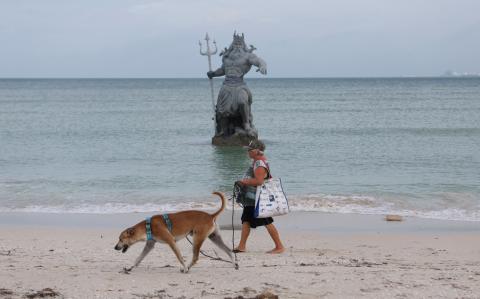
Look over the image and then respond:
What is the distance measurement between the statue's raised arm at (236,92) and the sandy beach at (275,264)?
9041 mm

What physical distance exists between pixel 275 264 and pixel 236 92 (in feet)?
42.3

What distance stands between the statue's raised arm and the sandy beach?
9041 millimetres

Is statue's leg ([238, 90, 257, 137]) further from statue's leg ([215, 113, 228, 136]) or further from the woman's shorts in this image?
the woman's shorts

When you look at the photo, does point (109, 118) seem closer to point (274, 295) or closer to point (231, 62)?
point (231, 62)

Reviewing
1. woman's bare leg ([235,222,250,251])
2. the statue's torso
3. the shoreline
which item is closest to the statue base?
the statue's torso

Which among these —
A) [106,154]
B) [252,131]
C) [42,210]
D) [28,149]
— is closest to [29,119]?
[28,149]

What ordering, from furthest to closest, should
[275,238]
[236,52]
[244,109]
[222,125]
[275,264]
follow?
[222,125]
[244,109]
[236,52]
[275,238]
[275,264]

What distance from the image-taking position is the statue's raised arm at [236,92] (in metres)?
20.6

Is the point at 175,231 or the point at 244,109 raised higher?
the point at 244,109

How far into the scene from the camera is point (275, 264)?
27.5 ft

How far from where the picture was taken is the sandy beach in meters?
7.09

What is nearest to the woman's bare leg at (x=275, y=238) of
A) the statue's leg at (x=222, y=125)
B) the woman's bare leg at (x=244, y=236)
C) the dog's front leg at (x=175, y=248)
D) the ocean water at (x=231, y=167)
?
the woman's bare leg at (x=244, y=236)

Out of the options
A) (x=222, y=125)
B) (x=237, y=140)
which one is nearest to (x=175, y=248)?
(x=237, y=140)

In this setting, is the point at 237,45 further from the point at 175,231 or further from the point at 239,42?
the point at 175,231
